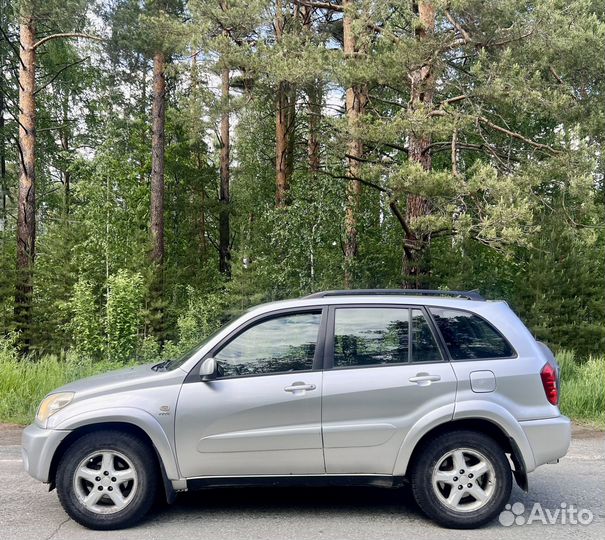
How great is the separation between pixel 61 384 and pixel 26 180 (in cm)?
1138

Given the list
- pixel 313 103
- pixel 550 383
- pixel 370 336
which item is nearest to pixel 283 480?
pixel 370 336

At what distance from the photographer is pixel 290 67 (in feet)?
47.1

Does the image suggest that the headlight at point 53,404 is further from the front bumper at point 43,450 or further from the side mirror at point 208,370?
the side mirror at point 208,370

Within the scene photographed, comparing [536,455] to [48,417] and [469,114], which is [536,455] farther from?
[469,114]

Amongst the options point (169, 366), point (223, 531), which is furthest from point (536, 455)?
point (169, 366)

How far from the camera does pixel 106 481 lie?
468 centimetres

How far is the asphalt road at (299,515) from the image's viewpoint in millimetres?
4594

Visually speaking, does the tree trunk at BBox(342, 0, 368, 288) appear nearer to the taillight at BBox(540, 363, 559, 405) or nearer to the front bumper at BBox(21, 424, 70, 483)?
the taillight at BBox(540, 363, 559, 405)

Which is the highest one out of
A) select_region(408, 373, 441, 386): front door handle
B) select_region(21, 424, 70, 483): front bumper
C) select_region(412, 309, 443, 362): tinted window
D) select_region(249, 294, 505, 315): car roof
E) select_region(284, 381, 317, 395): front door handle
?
select_region(249, 294, 505, 315): car roof

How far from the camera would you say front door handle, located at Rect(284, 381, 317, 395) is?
4734 mm

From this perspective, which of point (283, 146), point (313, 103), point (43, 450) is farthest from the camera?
point (283, 146)

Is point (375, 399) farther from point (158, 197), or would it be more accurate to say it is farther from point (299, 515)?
point (158, 197)

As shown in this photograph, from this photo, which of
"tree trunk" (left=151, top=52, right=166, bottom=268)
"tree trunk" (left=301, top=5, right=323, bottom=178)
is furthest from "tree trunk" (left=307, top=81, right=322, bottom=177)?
"tree trunk" (left=151, top=52, right=166, bottom=268)

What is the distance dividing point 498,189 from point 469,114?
7.09ft
